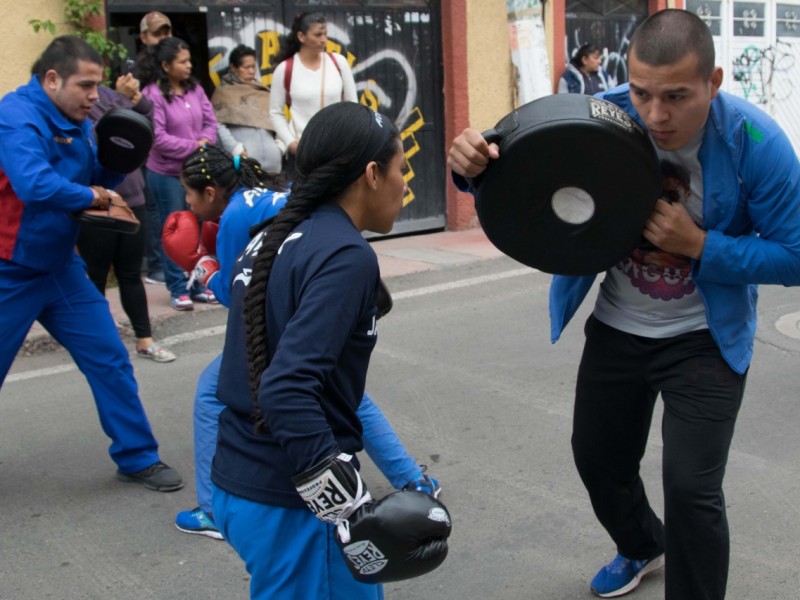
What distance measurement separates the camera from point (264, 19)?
8922 mm

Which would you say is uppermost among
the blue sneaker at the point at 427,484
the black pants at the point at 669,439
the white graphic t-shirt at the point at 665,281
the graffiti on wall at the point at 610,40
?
the graffiti on wall at the point at 610,40

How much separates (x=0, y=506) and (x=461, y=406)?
2232 millimetres

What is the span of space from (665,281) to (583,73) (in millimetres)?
8501

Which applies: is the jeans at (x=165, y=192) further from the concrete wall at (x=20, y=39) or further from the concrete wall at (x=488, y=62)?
the concrete wall at (x=488, y=62)

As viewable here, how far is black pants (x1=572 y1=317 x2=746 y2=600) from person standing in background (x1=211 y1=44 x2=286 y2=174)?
17.4 ft

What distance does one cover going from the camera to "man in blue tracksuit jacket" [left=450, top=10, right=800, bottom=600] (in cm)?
259

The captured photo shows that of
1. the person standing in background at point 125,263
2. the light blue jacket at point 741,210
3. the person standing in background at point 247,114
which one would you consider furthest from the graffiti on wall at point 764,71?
the light blue jacket at point 741,210

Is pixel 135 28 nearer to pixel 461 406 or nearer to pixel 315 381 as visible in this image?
→ pixel 461 406

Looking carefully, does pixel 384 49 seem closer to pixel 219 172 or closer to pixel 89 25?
pixel 89 25

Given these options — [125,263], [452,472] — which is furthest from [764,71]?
[452,472]

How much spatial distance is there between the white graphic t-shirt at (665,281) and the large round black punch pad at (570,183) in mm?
187

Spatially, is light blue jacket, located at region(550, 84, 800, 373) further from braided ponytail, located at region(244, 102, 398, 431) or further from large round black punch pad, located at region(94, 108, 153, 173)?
large round black punch pad, located at region(94, 108, 153, 173)

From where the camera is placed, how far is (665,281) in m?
2.88

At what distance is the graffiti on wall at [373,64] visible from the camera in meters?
8.80
